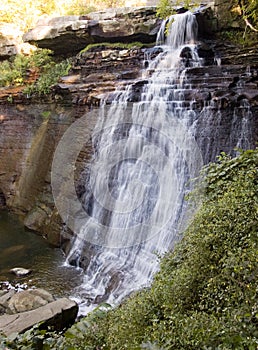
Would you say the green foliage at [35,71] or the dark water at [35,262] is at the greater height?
the green foliage at [35,71]

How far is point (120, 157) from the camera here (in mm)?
8297

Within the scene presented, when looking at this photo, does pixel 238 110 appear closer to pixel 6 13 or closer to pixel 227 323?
pixel 227 323

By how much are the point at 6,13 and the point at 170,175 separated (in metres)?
13.2

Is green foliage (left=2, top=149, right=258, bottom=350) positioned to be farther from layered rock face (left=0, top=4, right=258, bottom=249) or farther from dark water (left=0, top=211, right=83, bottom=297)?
layered rock face (left=0, top=4, right=258, bottom=249)

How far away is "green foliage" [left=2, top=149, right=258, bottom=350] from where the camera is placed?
93.7 inches

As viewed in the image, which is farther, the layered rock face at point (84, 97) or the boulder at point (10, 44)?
the boulder at point (10, 44)

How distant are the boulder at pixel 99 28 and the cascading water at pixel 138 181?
1820 mm

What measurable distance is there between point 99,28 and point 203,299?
1029 cm

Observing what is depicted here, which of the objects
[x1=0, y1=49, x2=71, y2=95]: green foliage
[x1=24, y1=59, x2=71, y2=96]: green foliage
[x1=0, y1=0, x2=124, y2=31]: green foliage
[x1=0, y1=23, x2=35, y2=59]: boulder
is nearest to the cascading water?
[x1=24, y1=59, x2=71, y2=96]: green foliage

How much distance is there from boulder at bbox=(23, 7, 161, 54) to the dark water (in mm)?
6718

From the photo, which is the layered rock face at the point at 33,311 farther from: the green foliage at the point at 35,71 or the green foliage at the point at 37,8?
the green foliage at the point at 37,8

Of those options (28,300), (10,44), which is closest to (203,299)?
(28,300)

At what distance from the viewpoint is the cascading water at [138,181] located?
6508 millimetres

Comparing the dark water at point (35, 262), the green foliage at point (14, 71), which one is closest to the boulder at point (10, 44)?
the green foliage at point (14, 71)
